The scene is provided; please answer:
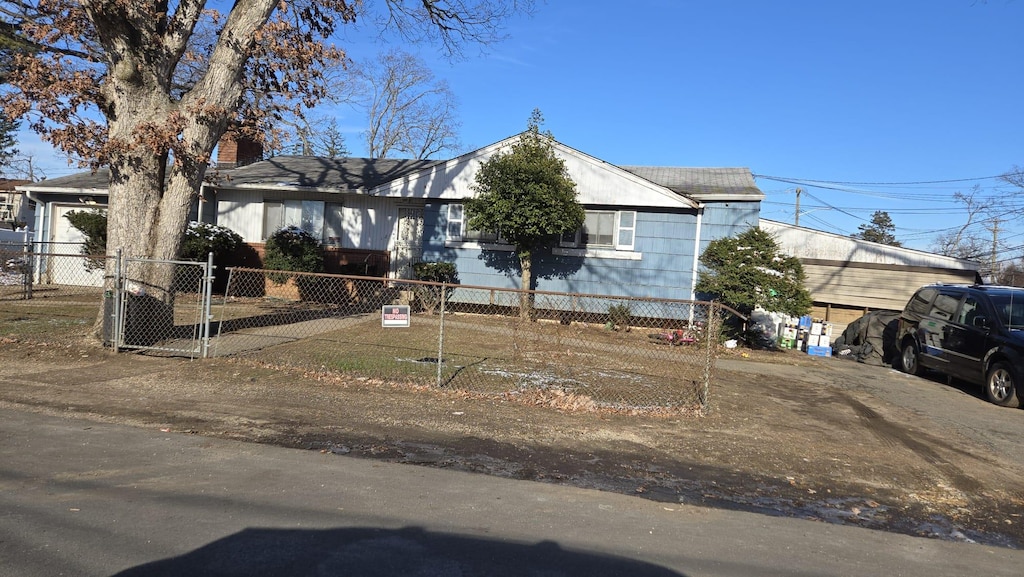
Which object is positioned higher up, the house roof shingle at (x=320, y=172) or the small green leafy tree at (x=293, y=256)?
the house roof shingle at (x=320, y=172)

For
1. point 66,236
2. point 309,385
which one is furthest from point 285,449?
point 66,236

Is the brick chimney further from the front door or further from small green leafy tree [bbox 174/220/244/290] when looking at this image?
the front door

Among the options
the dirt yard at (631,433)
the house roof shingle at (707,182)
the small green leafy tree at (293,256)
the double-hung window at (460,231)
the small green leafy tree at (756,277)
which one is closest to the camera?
the dirt yard at (631,433)

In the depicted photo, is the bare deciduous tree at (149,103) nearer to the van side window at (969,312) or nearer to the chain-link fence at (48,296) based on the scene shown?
the chain-link fence at (48,296)

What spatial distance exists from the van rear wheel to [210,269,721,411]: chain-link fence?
4410 millimetres

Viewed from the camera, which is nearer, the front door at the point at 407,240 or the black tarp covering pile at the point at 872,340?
the black tarp covering pile at the point at 872,340

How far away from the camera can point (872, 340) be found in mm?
15188

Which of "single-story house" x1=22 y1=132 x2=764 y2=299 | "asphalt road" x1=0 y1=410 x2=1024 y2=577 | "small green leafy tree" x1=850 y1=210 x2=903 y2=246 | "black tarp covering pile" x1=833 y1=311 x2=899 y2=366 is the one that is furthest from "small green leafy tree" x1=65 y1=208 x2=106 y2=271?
"small green leafy tree" x1=850 y1=210 x2=903 y2=246

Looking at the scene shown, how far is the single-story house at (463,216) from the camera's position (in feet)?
52.7

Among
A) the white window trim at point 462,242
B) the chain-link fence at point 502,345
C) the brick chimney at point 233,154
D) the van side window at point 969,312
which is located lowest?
the chain-link fence at point 502,345

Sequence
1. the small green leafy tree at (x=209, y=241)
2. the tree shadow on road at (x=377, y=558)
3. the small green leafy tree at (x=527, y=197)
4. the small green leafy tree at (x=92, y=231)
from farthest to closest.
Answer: the small green leafy tree at (x=92, y=231) → the small green leafy tree at (x=209, y=241) → the small green leafy tree at (x=527, y=197) → the tree shadow on road at (x=377, y=558)

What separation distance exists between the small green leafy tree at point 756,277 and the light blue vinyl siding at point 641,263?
0.96 m

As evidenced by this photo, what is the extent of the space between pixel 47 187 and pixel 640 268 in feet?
60.7

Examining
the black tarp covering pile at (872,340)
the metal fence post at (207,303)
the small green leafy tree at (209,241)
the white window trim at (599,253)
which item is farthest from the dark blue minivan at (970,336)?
the small green leafy tree at (209,241)
